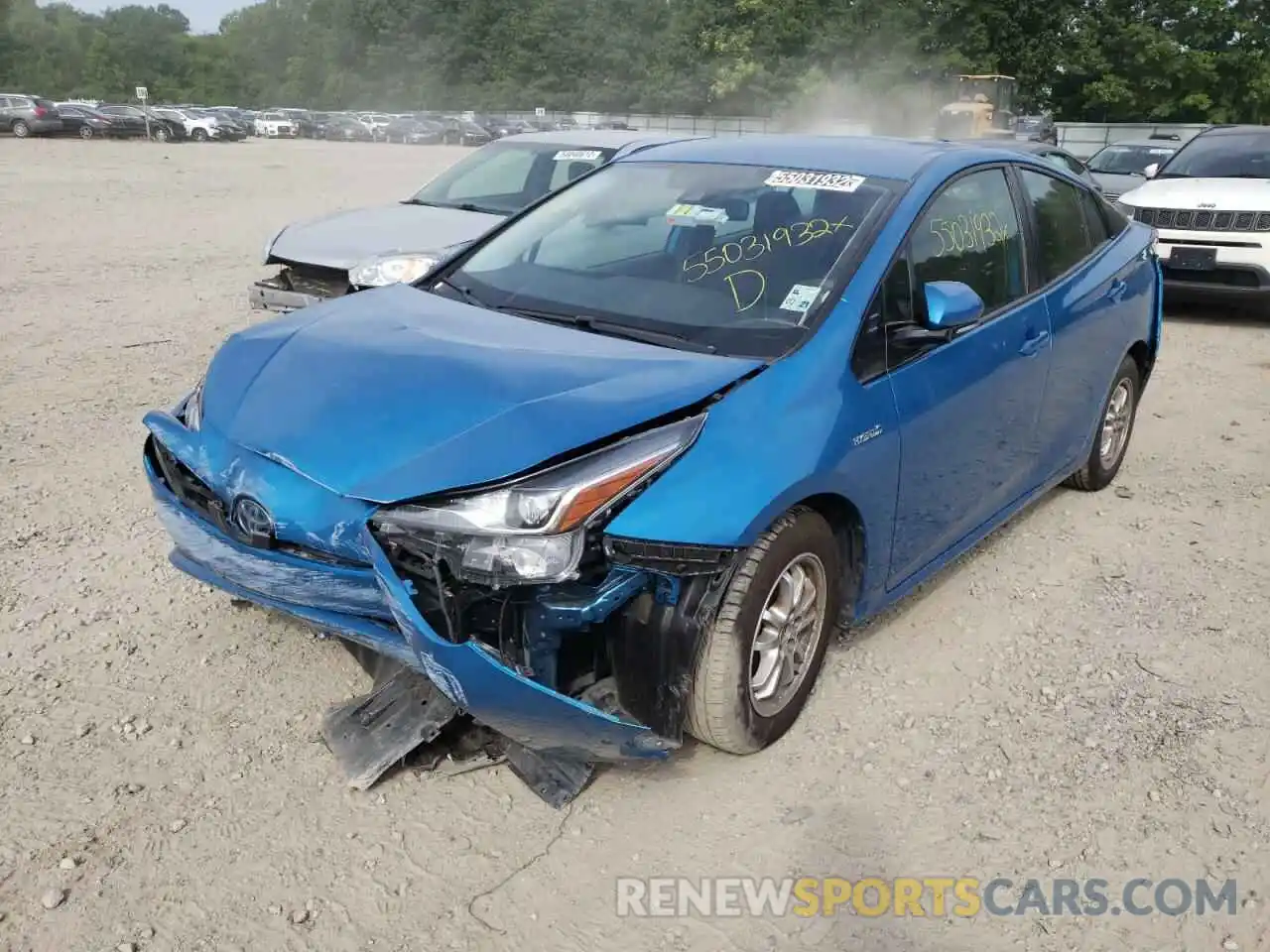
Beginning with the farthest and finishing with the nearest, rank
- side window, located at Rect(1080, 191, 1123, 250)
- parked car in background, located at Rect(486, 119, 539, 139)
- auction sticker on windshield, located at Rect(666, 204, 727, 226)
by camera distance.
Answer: parked car in background, located at Rect(486, 119, 539, 139) → side window, located at Rect(1080, 191, 1123, 250) → auction sticker on windshield, located at Rect(666, 204, 727, 226)

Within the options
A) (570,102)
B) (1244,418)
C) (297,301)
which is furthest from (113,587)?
(570,102)

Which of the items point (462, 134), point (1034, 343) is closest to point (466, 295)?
point (1034, 343)

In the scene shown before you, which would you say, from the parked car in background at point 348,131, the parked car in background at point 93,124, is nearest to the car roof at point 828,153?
the parked car in background at point 93,124

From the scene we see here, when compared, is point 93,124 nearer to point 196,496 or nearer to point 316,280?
point 316,280

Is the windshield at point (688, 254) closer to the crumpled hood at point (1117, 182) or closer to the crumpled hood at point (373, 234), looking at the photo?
the crumpled hood at point (373, 234)

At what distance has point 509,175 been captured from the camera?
28.7ft

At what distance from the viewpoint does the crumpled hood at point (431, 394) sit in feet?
8.63

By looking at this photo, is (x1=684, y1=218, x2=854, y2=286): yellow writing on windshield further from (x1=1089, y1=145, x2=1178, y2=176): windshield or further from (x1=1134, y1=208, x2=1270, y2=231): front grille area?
(x1=1089, y1=145, x2=1178, y2=176): windshield

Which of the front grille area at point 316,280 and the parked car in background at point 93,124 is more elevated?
the parked car in background at point 93,124

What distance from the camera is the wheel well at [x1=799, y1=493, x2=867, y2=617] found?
310 cm

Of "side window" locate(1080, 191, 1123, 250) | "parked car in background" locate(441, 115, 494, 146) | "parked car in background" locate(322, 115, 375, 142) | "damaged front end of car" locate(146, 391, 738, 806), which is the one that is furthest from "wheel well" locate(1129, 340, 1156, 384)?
"parked car in background" locate(322, 115, 375, 142)

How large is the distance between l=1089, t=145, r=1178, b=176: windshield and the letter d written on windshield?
1299 cm

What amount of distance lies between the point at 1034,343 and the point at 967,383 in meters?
0.61

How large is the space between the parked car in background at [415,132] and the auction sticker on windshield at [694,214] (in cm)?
5788
